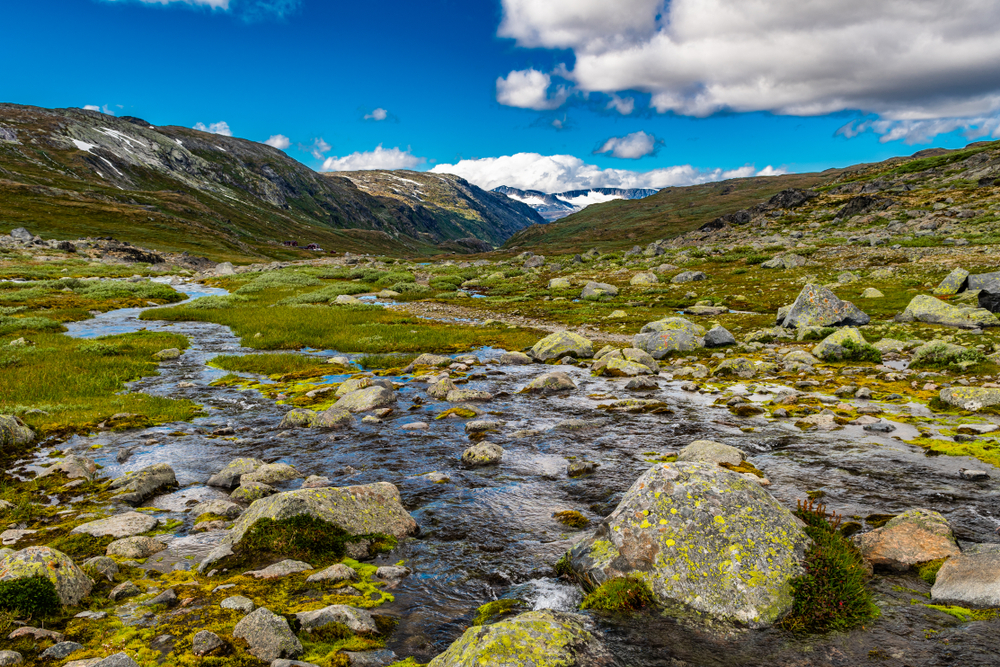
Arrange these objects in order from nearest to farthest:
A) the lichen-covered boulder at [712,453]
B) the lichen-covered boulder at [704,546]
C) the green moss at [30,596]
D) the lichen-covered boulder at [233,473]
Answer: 1. the green moss at [30,596]
2. the lichen-covered boulder at [704,546]
3. the lichen-covered boulder at [233,473]
4. the lichen-covered boulder at [712,453]

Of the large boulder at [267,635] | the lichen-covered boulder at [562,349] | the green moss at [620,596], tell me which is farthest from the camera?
the lichen-covered boulder at [562,349]

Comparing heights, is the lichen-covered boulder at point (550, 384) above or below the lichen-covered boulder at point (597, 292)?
below

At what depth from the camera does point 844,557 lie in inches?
300

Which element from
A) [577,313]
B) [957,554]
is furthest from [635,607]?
[577,313]

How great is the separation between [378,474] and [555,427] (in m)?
6.59

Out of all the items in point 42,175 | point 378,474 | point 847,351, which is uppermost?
point 42,175

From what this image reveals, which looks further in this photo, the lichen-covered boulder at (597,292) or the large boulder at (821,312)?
the lichen-covered boulder at (597,292)

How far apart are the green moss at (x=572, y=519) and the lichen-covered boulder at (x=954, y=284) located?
123 ft

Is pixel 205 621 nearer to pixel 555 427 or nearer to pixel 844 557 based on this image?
pixel 844 557

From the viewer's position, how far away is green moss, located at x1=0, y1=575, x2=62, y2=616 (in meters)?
6.55

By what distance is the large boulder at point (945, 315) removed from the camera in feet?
84.2

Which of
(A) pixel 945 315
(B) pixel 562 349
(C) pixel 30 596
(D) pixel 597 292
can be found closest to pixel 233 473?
(C) pixel 30 596

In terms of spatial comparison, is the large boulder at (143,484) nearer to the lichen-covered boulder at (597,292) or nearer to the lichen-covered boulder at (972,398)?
the lichen-covered boulder at (972,398)

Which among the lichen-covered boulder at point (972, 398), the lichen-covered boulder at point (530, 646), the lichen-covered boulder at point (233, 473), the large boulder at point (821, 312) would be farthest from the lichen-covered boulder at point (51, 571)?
the large boulder at point (821, 312)
